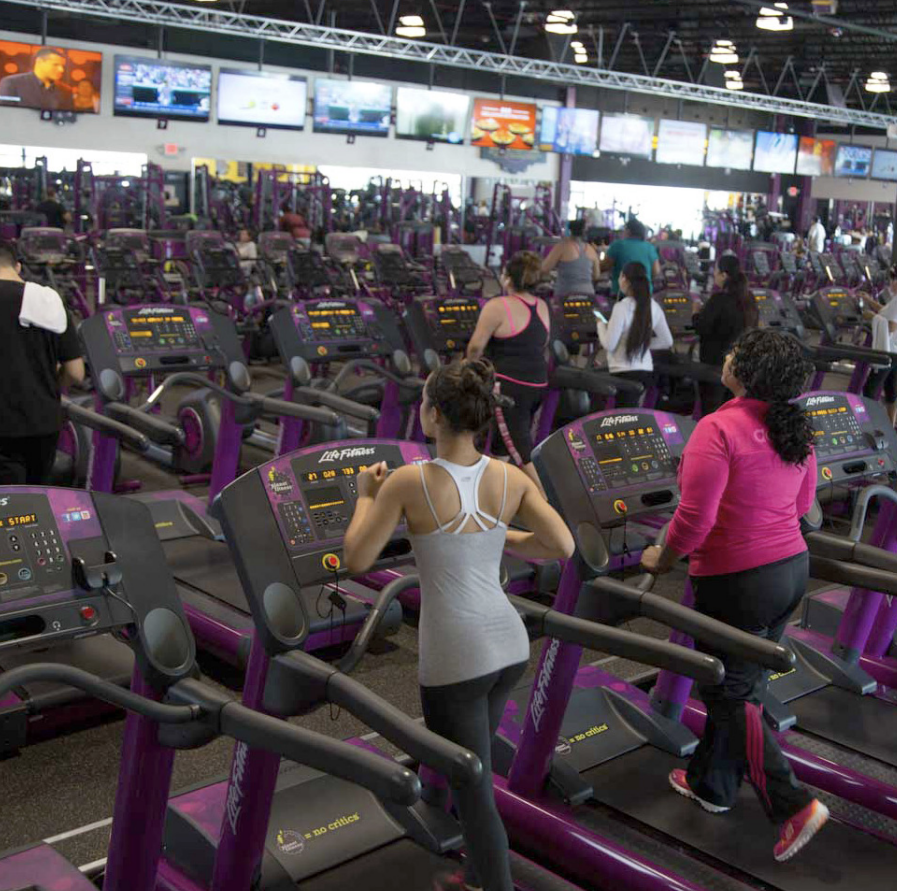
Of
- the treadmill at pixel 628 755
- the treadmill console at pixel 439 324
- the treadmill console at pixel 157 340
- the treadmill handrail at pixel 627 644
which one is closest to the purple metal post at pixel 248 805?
the treadmill handrail at pixel 627 644

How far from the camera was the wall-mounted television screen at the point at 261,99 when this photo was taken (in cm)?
1675

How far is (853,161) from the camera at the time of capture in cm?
2370

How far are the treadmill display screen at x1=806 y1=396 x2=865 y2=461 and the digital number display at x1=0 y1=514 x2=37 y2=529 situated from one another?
2.67 m

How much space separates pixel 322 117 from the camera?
691 inches

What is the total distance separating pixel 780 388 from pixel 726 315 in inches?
165

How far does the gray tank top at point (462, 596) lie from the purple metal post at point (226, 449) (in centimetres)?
299

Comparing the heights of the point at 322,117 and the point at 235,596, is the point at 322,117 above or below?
Result: above

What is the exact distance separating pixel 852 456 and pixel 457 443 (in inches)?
85.7

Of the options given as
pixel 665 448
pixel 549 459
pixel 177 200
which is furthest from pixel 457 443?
pixel 177 200

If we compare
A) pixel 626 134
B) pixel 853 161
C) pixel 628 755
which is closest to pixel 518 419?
pixel 628 755

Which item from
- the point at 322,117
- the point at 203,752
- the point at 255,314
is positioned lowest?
the point at 203,752

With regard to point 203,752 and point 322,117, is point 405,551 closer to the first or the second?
point 203,752

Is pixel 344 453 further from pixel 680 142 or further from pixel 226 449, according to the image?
pixel 680 142

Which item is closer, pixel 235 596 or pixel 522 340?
pixel 235 596
